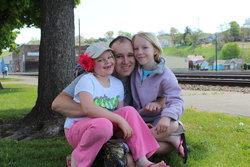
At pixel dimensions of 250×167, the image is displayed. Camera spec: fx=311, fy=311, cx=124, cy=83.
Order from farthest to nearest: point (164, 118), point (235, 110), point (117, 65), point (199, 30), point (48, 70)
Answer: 1. point (199, 30)
2. point (235, 110)
3. point (48, 70)
4. point (117, 65)
5. point (164, 118)

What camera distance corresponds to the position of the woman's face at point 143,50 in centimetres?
341

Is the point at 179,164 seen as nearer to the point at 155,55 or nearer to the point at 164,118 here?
the point at 164,118

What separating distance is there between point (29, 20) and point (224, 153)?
7.85 meters

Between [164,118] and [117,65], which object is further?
[117,65]

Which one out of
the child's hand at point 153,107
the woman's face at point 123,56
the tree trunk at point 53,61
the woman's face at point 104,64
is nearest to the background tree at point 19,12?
the tree trunk at point 53,61

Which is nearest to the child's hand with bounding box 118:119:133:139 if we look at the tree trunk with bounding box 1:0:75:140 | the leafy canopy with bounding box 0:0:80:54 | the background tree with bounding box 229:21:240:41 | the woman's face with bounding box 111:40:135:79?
the woman's face with bounding box 111:40:135:79

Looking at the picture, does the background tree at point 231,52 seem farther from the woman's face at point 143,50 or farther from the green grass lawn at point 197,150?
the woman's face at point 143,50

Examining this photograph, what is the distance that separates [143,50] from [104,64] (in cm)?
50

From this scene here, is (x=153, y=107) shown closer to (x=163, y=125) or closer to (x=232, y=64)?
(x=163, y=125)

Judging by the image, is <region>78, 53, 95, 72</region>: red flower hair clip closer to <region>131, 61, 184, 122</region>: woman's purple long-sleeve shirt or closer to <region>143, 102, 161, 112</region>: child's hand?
<region>131, 61, 184, 122</region>: woman's purple long-sleeve shirt

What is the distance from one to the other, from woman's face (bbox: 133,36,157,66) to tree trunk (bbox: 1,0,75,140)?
228cm

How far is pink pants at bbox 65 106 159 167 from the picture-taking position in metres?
2.74

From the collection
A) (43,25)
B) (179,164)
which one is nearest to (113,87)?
(179,164)

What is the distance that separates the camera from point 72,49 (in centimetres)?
555
